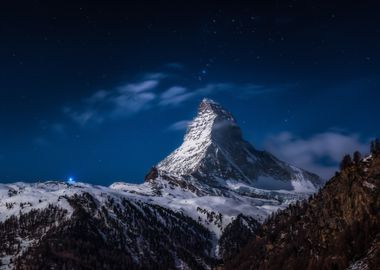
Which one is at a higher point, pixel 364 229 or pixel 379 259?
pixel 364 229

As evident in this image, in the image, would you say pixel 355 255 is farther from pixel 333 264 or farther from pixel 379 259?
pixel 379 259

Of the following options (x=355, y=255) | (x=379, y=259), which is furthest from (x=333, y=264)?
(x=379, y=259)

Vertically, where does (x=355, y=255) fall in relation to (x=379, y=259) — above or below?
above

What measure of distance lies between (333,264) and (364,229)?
55.8 ft

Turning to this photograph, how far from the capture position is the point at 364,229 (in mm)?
197875

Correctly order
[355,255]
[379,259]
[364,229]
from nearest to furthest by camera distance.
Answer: [379,259]
[355,255]
[364,229]

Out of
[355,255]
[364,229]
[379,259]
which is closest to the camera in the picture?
[379,259]

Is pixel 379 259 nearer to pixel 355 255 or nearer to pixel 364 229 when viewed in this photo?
pixel 355 255

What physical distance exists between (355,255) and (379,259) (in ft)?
191

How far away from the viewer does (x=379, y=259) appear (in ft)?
417

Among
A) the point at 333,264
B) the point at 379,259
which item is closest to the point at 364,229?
the point at 333,264

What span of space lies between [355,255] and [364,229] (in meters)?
17.5

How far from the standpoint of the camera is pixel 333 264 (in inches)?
7603

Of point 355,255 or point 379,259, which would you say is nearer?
point 379,259
